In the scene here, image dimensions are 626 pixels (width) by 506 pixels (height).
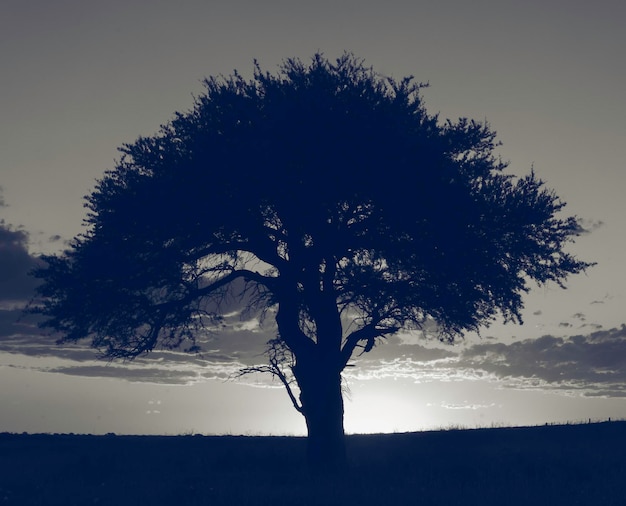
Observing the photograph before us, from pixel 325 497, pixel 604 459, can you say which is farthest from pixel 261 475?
pixel 604 459

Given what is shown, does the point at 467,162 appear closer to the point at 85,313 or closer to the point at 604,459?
the point at 604,459

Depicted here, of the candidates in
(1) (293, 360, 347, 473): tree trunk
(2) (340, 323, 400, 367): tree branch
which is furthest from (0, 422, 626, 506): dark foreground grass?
(2) (340, 323, 400, 367): tree branch

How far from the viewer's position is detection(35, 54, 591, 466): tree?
23.0 m

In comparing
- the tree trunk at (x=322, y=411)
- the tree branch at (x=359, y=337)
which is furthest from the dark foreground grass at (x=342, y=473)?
the tree branch at (x=359, y=337)

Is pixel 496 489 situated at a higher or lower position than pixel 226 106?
lower

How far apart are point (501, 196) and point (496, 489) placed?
9311 mm

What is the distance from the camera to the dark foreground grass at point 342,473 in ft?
59.5

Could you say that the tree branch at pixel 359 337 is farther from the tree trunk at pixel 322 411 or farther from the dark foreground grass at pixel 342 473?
the dark foreground grass at pixel 342 473

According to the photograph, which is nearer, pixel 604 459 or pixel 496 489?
pixel 496 489

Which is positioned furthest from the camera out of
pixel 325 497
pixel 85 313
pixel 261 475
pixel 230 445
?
pixel 230 445

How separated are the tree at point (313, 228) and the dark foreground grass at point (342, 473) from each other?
3096 mm

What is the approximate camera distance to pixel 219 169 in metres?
23.3

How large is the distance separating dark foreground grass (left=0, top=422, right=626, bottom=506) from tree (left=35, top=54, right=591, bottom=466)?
10.2 feet

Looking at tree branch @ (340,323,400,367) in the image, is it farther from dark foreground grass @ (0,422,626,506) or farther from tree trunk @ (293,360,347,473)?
dark foreground grass @ (0,422,626,506)
